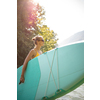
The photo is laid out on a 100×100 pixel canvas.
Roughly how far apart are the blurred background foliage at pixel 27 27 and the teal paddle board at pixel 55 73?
2174 millimetres

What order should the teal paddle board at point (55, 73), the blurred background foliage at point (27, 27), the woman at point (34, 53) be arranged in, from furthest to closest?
the blurred background foliage at point (27, 27)
the woman at point (34, 53)
the teal paddle board at point (55, 73)

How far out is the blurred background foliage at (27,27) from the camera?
352 cm

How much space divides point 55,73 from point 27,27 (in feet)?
10.6

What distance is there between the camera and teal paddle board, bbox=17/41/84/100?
108 cm

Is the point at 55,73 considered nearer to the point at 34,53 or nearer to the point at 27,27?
the point at 34,53

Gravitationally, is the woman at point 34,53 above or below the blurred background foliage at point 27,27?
below

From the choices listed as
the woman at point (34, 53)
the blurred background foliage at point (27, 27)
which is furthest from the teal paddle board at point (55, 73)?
the blurred background foliage at point (27, 27)

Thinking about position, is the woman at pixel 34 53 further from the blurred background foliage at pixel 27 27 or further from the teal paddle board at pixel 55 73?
the blurred background foliage at pixel 27 27

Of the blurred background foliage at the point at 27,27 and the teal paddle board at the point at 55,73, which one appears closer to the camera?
the teal paddle board at the point at 55,73

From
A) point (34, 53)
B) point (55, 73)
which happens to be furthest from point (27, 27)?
point (55, 73)

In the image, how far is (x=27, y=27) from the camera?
4.03m

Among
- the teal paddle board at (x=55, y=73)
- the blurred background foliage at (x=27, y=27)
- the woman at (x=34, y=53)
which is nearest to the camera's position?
the teal paddle board at (x=55, y=73)
